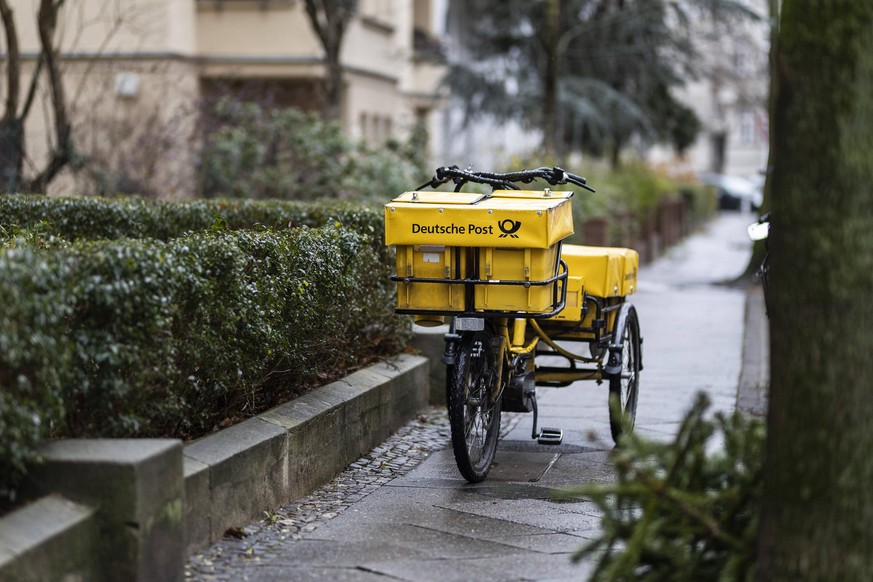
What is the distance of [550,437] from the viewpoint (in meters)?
7.85

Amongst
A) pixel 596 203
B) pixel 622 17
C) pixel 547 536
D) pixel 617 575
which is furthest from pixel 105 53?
pixel 617 575

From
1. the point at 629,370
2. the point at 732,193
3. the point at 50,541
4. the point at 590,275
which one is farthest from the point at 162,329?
the point at 732,193

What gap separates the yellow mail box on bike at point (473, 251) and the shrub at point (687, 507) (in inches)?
100.0

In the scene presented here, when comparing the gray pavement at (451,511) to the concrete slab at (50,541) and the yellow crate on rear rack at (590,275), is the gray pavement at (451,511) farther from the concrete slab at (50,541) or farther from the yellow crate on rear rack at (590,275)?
the yellow crate on rear rack at (590,275)

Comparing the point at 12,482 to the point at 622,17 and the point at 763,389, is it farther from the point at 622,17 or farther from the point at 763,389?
the point at 622,17

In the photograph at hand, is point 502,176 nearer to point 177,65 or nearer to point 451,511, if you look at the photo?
point 451,511

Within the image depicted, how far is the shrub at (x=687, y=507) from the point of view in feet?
13.8

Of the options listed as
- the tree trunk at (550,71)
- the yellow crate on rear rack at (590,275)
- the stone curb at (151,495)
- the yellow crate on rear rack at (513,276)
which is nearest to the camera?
the stone curb at (151,495)

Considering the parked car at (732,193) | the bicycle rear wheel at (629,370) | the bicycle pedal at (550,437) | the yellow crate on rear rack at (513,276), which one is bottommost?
the parked car at (732,193)

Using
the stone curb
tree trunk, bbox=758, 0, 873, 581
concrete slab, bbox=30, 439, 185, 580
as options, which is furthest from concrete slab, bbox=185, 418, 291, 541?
tree trunk, bbox=758, 0, 873, 581

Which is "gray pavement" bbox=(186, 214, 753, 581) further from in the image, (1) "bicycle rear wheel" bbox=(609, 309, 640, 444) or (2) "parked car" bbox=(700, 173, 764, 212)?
(2) "parked car" bbox=(700, 173, 764, 212)

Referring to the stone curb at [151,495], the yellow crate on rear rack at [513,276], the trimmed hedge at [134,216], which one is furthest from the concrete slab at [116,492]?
the trimmed hedge at [134,216]

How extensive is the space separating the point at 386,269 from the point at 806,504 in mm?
5219

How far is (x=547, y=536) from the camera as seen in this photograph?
598cm
